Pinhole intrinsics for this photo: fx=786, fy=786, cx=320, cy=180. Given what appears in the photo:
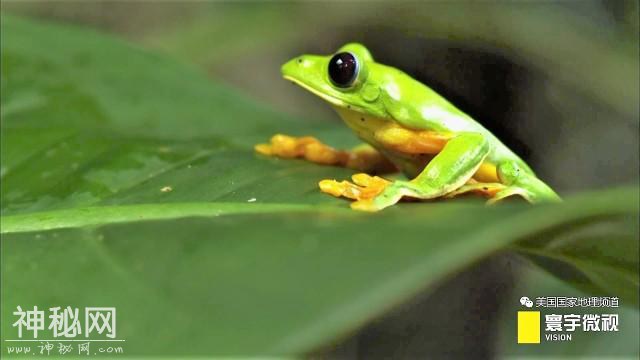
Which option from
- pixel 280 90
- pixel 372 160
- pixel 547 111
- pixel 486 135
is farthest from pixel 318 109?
pixel 486 135

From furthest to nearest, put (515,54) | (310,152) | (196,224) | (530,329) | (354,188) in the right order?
1. (515,54)
2. (310,152)
3. (530,329)
4. (354,188)
5. (196,224)

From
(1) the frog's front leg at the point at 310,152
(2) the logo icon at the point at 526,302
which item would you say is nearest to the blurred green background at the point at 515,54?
(1) the frog's front leg at the point at 310,152

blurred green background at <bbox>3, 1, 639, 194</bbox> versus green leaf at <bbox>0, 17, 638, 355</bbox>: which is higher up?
blurred green background at <bbox>3, 1, 639, 194</bbox>

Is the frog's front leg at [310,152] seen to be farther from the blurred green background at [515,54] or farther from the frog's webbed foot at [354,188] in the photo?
the blurred green background at [515,54]

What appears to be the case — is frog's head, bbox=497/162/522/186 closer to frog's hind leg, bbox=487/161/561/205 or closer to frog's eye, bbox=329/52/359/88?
frog's hind leg, bbox=487/161/561/205

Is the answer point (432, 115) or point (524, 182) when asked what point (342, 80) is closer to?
point (432, 115)

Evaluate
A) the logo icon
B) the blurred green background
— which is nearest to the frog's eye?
the logo icon

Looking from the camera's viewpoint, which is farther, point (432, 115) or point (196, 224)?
point (432, 115)

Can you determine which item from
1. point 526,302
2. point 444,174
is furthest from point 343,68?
point 526,302
